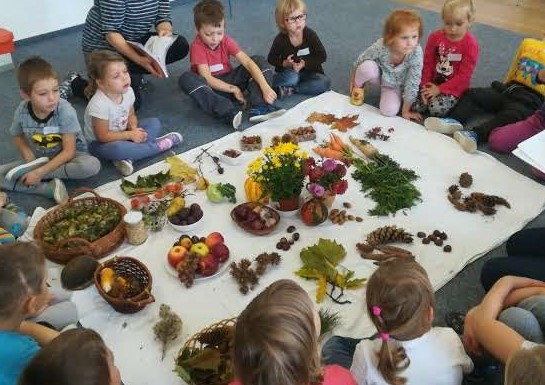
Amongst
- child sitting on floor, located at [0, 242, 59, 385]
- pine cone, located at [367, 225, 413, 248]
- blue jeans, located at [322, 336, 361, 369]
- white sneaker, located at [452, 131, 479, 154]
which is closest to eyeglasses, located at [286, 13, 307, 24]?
white sneaker, located at [452, 131, 479, 154]

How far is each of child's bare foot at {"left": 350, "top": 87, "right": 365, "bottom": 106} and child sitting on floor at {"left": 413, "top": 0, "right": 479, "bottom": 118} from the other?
13.0 inches

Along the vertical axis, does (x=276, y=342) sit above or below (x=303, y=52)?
above

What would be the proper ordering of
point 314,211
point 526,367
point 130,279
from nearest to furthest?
1. point 526,367
2. point 130,279
3. point 314,211

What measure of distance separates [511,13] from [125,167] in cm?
394

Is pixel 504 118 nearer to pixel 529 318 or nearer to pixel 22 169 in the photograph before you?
pixel 529 318

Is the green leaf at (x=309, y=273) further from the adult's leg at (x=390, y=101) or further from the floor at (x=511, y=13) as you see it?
the floor at (x=511, y=13)

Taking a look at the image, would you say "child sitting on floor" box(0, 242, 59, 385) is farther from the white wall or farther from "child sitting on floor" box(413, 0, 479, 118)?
the white wall

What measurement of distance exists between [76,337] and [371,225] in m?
1.40

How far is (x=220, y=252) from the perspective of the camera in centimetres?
192

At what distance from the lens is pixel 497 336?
54.3 inches

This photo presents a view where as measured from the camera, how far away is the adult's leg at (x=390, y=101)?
9.71ft

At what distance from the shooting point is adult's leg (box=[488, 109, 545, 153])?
8.46 feet

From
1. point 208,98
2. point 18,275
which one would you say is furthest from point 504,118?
point 18,275

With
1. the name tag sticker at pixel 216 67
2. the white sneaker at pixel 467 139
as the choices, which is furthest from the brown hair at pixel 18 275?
the white sneaker at pixel 467 139
